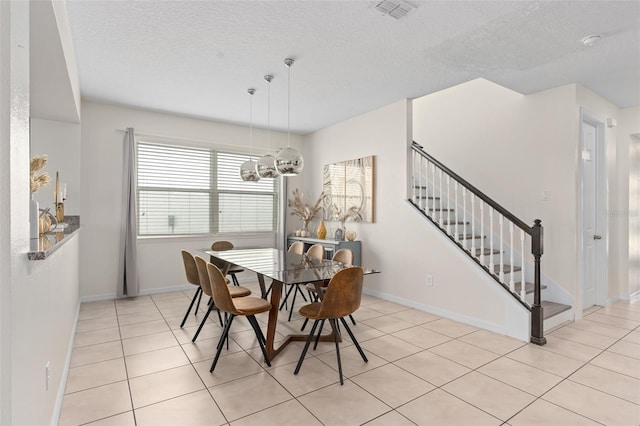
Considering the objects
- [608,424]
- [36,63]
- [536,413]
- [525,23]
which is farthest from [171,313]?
[525,23]

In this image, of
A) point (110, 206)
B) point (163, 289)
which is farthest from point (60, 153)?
point (163, 289)

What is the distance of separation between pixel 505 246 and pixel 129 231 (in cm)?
521

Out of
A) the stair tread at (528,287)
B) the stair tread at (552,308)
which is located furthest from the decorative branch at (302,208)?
the stair tread at (552,308)

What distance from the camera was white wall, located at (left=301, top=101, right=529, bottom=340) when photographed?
3.77m

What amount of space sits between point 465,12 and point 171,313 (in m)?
4.34

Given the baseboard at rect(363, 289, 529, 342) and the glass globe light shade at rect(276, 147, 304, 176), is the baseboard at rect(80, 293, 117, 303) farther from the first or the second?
the baseboard at rect(363, 289, 529, 342)

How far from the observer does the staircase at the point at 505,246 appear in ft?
11.1

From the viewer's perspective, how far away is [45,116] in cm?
388

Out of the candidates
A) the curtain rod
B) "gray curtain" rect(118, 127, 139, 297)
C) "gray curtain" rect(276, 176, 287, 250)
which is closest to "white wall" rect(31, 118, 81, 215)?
"gray curtain" rect(118, 127, 139, 297)

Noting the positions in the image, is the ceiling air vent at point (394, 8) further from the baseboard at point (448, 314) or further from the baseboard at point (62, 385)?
the baseboard at point (62, 385)

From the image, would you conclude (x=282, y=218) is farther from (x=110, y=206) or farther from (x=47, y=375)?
(x=47, y=375)

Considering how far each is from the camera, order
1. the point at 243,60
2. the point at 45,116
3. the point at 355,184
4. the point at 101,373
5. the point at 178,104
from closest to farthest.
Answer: the point at 101,373
the point at 243,60
the point at 45,116
the point at 178,104
the point at 355,184

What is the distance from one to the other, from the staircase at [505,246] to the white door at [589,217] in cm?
70

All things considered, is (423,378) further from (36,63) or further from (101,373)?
(36,63)
